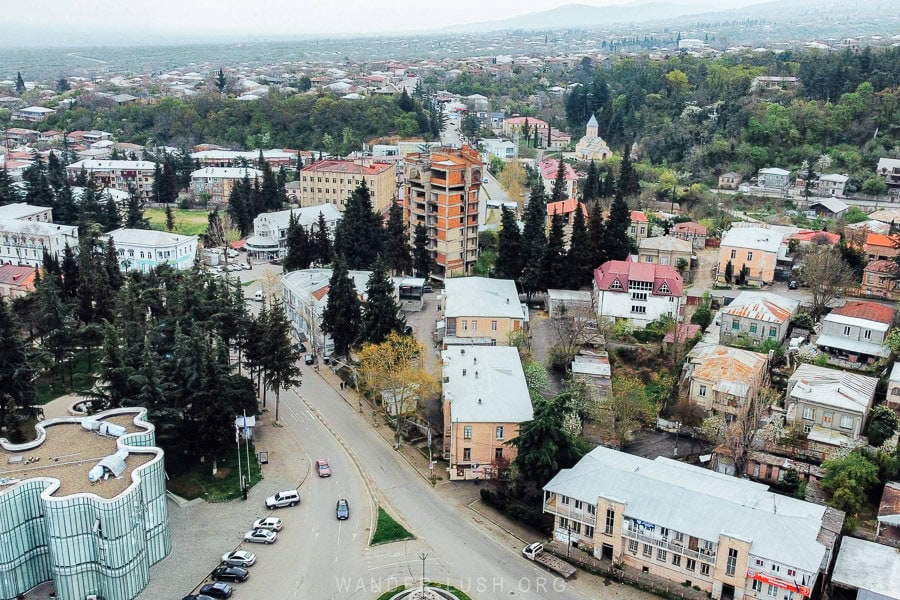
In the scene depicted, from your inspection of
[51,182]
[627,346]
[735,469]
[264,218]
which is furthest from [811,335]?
[51,182]

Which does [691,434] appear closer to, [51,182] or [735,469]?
[735,469]

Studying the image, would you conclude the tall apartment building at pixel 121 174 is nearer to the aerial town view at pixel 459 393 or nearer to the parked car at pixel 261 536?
the aerial town view at pixel 459 393

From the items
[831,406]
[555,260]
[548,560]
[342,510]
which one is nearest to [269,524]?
[342,510]

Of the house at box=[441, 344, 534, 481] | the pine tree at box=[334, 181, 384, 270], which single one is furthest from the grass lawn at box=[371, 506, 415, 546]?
the pine tree at box=[334, 181, 384, 270]

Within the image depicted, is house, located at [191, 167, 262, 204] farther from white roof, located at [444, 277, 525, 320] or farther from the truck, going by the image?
the truck

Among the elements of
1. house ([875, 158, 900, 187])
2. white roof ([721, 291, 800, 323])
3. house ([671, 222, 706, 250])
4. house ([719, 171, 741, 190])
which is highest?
house ([875, 158, 900, 187])

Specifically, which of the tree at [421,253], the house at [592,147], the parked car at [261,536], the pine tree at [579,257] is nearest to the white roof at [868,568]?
the parked car at [261,536]

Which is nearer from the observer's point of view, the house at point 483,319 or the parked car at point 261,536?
the parked car at point 261,536

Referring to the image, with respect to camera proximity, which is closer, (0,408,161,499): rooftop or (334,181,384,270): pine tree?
(0,408,161,499): rooftop
